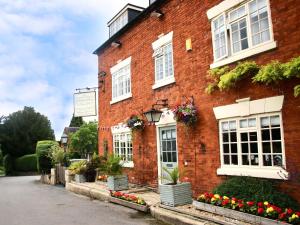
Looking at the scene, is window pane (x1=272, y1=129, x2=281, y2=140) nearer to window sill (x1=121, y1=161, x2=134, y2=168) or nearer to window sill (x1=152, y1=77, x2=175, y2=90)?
window sill (x1=152, y1=77, x2=175, y2=90)

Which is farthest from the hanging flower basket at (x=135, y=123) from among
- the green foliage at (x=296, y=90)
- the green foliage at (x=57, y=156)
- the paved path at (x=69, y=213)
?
the green foliage at (x=57, y=156)

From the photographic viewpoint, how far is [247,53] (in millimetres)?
8219

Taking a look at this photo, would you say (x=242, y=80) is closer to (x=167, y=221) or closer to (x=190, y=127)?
(x=190, y=127)

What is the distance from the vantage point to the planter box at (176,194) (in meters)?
8.79

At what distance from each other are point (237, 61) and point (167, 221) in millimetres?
4332

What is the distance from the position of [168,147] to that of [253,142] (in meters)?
3.89

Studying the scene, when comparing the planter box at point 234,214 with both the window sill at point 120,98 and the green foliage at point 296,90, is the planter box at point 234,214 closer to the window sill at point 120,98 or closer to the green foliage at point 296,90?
the green foliage at point 296,90

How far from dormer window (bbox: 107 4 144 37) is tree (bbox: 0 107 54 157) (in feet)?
89.1

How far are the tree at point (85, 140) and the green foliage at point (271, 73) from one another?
30.9 m

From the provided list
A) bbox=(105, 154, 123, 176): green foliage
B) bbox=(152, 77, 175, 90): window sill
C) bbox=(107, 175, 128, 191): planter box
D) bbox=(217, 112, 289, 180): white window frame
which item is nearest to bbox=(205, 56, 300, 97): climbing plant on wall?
bbox=(217, 112, 289, 180): white window frame

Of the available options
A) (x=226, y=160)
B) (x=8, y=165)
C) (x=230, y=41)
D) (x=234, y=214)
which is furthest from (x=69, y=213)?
(x=8, y=165)

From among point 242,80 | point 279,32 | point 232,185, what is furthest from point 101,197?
point 279,32

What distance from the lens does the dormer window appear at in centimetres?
1565

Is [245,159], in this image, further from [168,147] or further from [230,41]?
[168,147]
